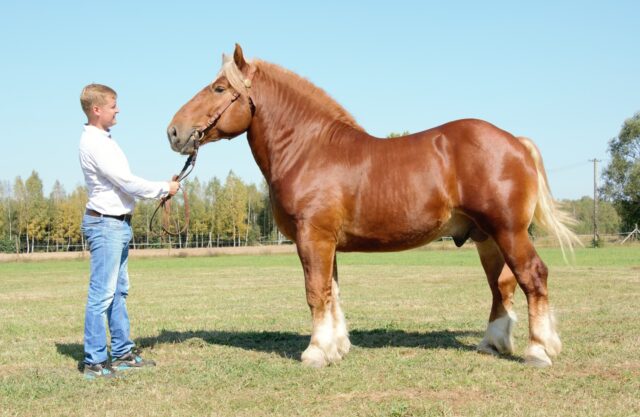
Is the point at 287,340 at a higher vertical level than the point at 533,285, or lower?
lower

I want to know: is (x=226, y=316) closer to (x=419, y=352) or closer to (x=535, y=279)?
(x=419, y=352)

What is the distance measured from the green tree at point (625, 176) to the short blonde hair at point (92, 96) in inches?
2888

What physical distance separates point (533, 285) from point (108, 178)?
4449 mm

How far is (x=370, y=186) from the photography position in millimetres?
6117

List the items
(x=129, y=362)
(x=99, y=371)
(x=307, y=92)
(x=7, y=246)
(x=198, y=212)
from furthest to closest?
(x=198, y=212), (x=7, y=246), (x=307, y=92), (x=129, y=362), (x=99, y=371)

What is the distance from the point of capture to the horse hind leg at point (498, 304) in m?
6.46

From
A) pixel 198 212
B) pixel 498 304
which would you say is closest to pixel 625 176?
pixel 198 212

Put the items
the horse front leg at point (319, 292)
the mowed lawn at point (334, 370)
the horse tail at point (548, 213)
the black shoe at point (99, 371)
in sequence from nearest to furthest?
the mowed lawn at point (334, 370) < the black shoe at point (99, 371) < the horse front leg at point (319, 292) < the horse tail at point (548, 213)

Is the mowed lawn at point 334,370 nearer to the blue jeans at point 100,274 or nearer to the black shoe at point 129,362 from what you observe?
the black shoe at point 129,362

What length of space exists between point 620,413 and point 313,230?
3175 millimetres

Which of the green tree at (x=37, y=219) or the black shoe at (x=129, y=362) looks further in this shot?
the green tree at (x=37, y=219)

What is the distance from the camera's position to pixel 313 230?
6.06m

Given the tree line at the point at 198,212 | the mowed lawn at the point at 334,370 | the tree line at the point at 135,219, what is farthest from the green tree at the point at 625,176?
the mowed lawn at the point at 334,370

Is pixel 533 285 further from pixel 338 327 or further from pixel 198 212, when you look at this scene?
pixel 198 212
